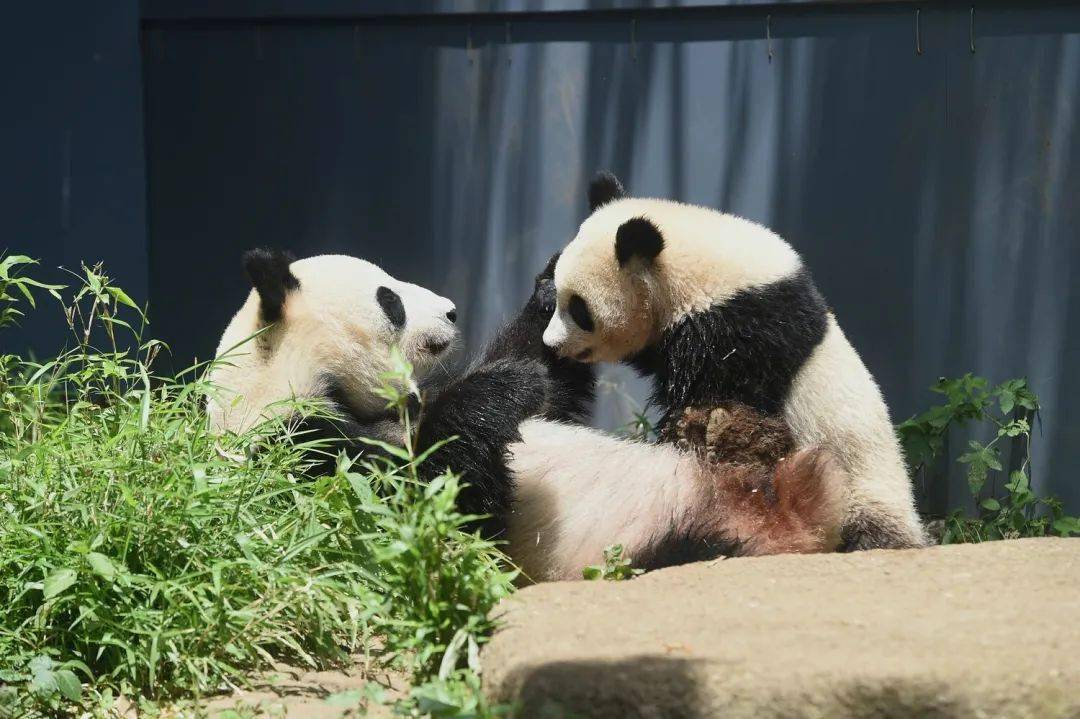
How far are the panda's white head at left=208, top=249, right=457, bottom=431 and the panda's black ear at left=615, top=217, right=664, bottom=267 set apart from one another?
0.84 meters

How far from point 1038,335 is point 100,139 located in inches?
191

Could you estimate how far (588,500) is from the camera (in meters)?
4.25

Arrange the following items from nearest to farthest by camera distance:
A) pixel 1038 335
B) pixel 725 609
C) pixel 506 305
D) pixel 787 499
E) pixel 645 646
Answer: pixel 645 646
pixel 725 609
pixel 787 499
pixel 1038 335
pixel 506 305

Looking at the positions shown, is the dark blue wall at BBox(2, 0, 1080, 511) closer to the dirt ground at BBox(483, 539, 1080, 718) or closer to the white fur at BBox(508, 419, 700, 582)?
the white fur at BBox(508, 419, 700, 582)

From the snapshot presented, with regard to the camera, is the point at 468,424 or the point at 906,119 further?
the point at 906,119

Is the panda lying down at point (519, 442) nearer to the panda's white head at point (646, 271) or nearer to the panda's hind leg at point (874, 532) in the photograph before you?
the panda's hind leg at point (874, 532)

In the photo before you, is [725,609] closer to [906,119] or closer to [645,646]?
[645,646]

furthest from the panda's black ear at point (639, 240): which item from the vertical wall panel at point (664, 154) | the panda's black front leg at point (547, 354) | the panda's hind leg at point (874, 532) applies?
the vertical wall panel at point (664, 154)

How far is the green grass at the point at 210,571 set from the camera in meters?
2.96

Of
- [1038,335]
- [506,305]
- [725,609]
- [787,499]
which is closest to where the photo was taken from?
[725,609]

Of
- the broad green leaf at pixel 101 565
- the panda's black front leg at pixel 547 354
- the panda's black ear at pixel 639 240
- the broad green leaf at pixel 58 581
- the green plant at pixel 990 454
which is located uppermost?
the panda's black ear at pixel 639 240

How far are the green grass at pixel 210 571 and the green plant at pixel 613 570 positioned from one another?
355mm

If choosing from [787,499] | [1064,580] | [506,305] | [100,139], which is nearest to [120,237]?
[100,139]

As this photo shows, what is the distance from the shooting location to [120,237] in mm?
6230
